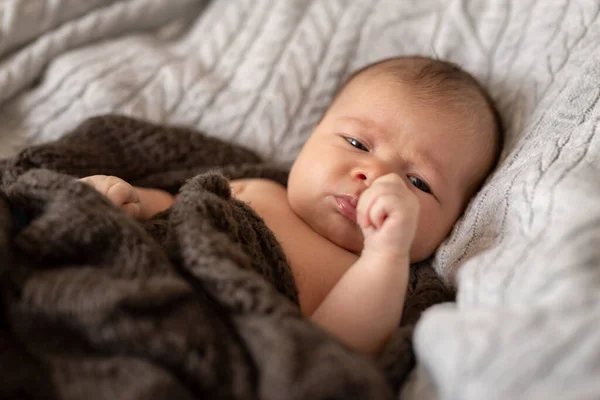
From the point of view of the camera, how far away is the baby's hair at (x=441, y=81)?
3.84ft

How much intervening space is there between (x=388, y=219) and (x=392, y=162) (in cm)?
24

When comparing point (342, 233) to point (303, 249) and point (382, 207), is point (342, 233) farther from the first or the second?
point (382, 207)

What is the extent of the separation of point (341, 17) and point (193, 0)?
0.44m

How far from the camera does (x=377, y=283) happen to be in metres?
0.87

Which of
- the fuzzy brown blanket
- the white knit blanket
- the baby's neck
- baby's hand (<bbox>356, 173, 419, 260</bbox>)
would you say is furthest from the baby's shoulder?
baby's hand (<bbox>356, 173, 419, 260</bbox>)

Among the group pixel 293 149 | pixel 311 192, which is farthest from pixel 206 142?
pixel 311 192

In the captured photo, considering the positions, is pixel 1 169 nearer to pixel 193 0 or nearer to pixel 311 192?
pixel 311 192

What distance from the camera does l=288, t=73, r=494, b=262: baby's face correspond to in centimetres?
108

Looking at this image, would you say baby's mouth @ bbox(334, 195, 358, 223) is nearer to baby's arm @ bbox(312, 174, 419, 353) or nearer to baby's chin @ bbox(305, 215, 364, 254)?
baby's chin @ bbox(305, 215, 364, 254)

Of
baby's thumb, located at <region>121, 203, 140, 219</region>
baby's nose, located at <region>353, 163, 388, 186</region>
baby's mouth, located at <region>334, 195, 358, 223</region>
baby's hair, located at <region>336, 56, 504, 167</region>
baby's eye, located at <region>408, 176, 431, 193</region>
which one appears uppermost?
baby's hair, located at <region>336, 56, 504, 167</region>

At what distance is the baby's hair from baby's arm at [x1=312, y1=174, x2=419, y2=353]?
362mm

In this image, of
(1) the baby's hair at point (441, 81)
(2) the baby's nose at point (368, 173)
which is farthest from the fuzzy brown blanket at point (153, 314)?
(1) the baby's hair at point (441, 81)

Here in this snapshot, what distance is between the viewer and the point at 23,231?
810 millimetres

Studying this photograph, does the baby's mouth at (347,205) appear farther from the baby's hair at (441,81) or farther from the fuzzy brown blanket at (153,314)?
the baby's hair at (441,81)
